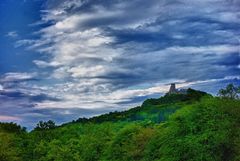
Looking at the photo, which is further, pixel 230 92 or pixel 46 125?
pixel 46 125

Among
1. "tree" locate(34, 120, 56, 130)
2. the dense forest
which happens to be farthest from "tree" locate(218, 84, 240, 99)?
"tree" locate(34, 120, 56, 130)

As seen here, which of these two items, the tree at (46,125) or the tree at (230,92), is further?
the tree at (46,125)

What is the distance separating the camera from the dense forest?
56.2m

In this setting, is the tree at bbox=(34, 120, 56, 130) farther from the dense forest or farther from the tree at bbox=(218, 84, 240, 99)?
the tree at bbox=(218, 84, 240, 99)

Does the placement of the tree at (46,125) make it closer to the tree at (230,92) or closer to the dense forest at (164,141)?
the dense forest at (164,141)

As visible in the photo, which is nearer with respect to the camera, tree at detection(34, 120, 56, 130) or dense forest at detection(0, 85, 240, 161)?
dense forest at detection(0, 85, 240, 161)

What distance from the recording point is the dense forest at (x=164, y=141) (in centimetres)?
5625

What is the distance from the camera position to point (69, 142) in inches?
3703

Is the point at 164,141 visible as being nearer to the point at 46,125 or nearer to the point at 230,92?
the point at 230,92

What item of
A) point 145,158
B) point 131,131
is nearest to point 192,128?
point 145,158

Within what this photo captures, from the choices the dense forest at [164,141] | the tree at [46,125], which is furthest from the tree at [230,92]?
the tree at [46,125]

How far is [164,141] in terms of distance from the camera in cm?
6303

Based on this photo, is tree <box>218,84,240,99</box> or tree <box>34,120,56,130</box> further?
tree <box>34,120,56,130</box>

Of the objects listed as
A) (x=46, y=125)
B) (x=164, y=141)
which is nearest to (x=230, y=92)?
(x=164, y=141)
